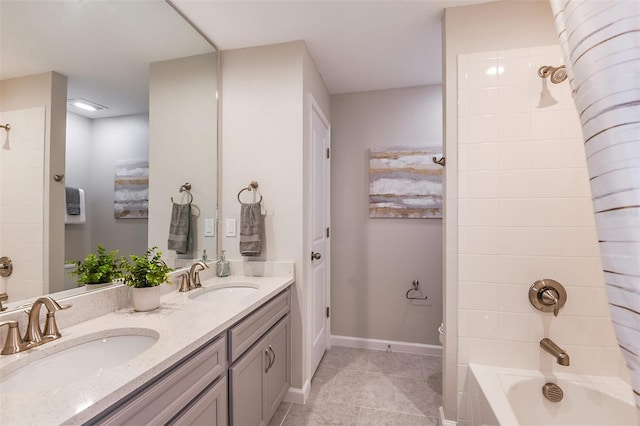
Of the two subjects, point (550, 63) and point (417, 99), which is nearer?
point (550, 63)

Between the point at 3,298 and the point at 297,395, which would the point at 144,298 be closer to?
the point at 3,298

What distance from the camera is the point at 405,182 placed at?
259 centimetres

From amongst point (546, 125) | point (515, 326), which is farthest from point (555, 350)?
point (546, 125)

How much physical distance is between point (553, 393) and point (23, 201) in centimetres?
240

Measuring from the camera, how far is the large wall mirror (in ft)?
3.12

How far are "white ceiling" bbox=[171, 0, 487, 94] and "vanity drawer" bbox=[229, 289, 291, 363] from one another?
1682mm

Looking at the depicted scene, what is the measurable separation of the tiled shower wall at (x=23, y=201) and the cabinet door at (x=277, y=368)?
103 centimetres

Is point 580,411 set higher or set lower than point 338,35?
lower

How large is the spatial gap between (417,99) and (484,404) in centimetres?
234

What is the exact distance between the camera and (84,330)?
1026mm

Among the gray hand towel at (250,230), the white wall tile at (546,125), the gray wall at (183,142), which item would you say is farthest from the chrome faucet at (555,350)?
the gray wall at (183,142)

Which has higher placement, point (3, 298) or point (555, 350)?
point (3, 298)

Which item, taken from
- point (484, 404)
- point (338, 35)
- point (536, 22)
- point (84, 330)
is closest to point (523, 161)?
point (536, 22)

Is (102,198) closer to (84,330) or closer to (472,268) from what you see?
(84,330)
